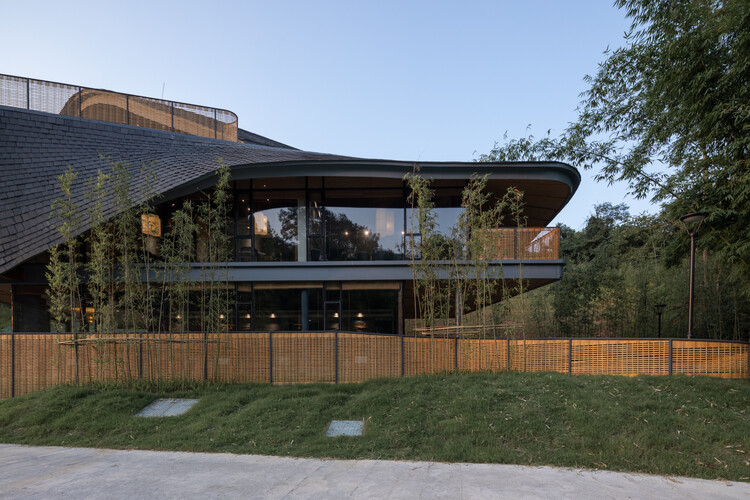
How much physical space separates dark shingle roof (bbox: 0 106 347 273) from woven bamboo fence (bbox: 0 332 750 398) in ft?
8.45

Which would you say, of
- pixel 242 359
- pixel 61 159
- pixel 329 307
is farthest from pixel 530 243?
pixel 61 159

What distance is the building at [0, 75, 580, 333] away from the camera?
11188 millimetres

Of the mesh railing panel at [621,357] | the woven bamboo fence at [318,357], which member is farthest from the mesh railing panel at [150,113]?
the mesh railing panel at [621,357]

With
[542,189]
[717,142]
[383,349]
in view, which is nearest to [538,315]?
[542,189]

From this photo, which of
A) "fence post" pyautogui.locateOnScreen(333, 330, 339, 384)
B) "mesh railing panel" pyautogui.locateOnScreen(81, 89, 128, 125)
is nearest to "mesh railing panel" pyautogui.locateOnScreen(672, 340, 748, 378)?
"fence post" pyautogui.locateOnScreen(333, 330, 339, 384)

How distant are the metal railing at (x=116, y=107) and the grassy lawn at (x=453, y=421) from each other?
10.1 meters

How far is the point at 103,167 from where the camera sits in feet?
37.9

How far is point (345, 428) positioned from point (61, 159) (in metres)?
11.3

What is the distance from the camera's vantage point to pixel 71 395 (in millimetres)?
7820

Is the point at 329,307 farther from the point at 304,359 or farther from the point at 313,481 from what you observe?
the point at 313,481

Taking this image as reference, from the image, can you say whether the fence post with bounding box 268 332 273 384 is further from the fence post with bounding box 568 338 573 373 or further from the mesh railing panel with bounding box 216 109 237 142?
the mesh railing panel with bounding box 216 109 237 142

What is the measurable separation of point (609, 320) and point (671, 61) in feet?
29.4

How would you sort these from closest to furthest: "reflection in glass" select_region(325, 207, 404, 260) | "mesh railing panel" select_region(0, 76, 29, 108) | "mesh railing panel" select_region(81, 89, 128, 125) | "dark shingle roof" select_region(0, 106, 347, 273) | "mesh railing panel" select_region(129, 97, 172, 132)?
1. "dark shingle roof" select_region(0, 106, 347, 273)
2. "reflection in glass" select_region(325, 207, 404, 260)
3. "mesh railing panel" select_region(0, 76, 29, 108)
4. "mesh railing panel" select_region(81, 89, 128, 125)
5. "mesh railing panel" select_region(129, 97, 172, 132)

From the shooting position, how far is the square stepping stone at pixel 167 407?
7.35 meters
